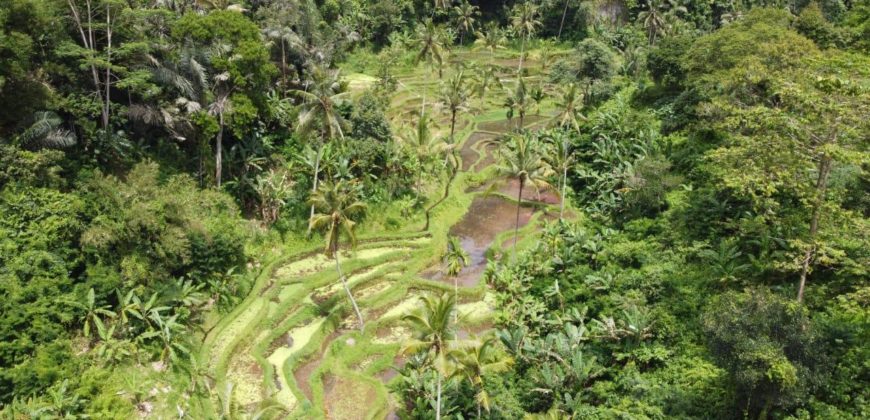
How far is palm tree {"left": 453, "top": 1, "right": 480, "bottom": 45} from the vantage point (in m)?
85.6

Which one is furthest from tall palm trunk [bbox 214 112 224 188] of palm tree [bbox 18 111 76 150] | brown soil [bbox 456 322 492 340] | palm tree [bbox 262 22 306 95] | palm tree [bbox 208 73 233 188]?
brown soil [bbox 456 322 492 340]

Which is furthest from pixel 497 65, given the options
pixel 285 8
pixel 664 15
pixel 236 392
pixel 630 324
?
pixel 236 392

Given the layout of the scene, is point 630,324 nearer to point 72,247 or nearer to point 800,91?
point 800,91

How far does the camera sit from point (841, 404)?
63.5ft

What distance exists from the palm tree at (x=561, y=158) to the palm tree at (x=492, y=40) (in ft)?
105

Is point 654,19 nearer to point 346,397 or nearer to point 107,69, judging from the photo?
point 107,69

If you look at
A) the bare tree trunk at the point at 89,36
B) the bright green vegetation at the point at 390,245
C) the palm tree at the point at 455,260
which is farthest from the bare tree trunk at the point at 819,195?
the bare tree trunk at the point at 89,36

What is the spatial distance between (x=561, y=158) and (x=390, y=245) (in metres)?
14.6

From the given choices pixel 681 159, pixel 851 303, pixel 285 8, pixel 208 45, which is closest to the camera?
pixel 851 303

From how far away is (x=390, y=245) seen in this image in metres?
38.1

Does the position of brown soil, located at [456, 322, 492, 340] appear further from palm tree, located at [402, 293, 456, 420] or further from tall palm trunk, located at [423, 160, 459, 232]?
tall palm trunk, located at [423, 160, 459, 232]

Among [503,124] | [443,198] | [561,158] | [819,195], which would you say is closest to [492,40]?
[503,124]

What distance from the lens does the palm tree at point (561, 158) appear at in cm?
4106

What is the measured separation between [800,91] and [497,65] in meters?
61.4
